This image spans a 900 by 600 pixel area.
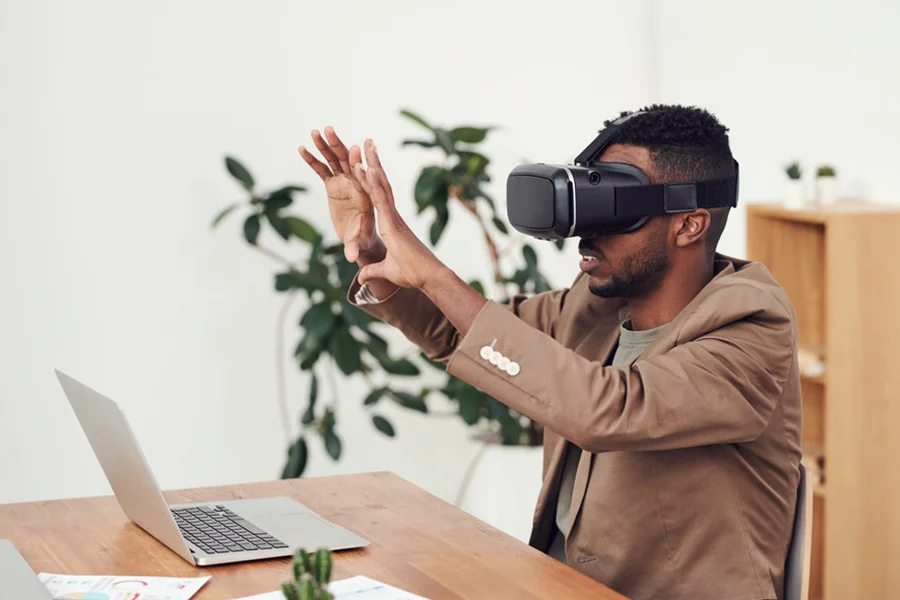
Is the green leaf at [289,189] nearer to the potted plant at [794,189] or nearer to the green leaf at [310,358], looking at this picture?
the green leaf at [310,358]

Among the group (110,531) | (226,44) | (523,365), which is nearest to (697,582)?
(523,365)

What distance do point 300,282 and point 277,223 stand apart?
25 centimetres

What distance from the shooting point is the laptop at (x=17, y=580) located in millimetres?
1398

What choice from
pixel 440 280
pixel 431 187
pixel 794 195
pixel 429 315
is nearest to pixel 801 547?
pixel 440 280

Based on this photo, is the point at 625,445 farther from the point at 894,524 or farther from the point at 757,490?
the point at 894,524

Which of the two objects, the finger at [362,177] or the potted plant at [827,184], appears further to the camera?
the potted plant at [827,184]

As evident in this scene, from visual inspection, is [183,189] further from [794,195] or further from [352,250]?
[352,250]

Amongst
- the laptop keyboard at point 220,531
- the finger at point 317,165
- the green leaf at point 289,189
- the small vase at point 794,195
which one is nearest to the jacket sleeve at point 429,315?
the finger at point 317,165

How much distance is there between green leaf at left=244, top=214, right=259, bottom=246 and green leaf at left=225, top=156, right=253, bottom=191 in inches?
3.9

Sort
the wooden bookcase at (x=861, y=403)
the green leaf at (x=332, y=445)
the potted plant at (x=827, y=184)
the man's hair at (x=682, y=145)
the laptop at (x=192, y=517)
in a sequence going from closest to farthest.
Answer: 1. the laptop at (x=192, y=517)
2. the man's hair at (x=682, y=145)
3. the wooden bookcase at (x=861, y=403)
4. the potted plant at (x=827, y=184)
5. the green leaf at (x=332, y=445)

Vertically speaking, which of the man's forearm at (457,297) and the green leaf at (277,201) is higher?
the green leaf at (277,201)

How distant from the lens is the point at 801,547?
1.68 meters

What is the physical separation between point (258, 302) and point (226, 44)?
88cm

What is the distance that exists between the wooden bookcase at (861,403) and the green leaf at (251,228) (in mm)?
1648
